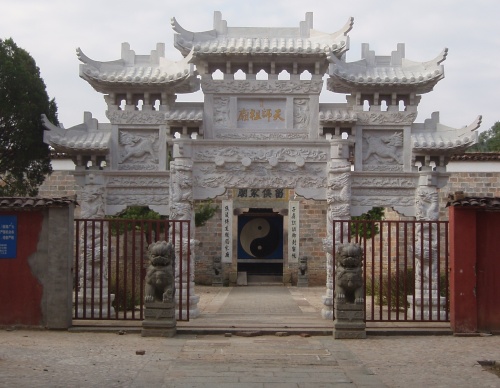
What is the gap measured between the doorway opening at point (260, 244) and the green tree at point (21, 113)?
1174 cm

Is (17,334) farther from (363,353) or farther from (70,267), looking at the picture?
(363,353)

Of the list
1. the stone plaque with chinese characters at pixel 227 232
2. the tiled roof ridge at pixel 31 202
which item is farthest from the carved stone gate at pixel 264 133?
the stone plaque with chinese characters at pixel 227 232

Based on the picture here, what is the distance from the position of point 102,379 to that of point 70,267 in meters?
3.74

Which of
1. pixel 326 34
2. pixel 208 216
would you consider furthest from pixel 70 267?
pixel 208 216

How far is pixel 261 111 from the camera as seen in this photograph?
41.1ft

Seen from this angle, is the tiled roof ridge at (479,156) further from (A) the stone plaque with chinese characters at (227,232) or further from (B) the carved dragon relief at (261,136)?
(B) the carved dragon relief at (261,136)

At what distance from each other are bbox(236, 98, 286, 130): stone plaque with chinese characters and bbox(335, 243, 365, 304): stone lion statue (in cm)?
311

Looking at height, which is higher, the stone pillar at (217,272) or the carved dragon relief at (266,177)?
the carved dragon relief at (266,177)

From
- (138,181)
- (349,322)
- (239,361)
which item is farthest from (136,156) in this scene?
(239,361)

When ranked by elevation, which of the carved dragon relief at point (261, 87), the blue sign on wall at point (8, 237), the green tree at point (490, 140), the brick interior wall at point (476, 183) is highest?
the green tree at point (490, 140)

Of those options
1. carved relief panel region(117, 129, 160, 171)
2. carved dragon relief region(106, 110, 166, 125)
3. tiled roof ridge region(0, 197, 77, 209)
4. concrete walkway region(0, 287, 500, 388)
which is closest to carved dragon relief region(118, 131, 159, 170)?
carved relief panel region(117, 129, 160, 171)

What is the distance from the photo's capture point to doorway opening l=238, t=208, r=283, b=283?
2480cm

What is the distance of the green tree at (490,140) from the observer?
34528 millimetres

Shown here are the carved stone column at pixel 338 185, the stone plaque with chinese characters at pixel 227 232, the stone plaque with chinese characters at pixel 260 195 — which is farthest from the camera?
the stone plaque with chinese characters at pixel 260 195
